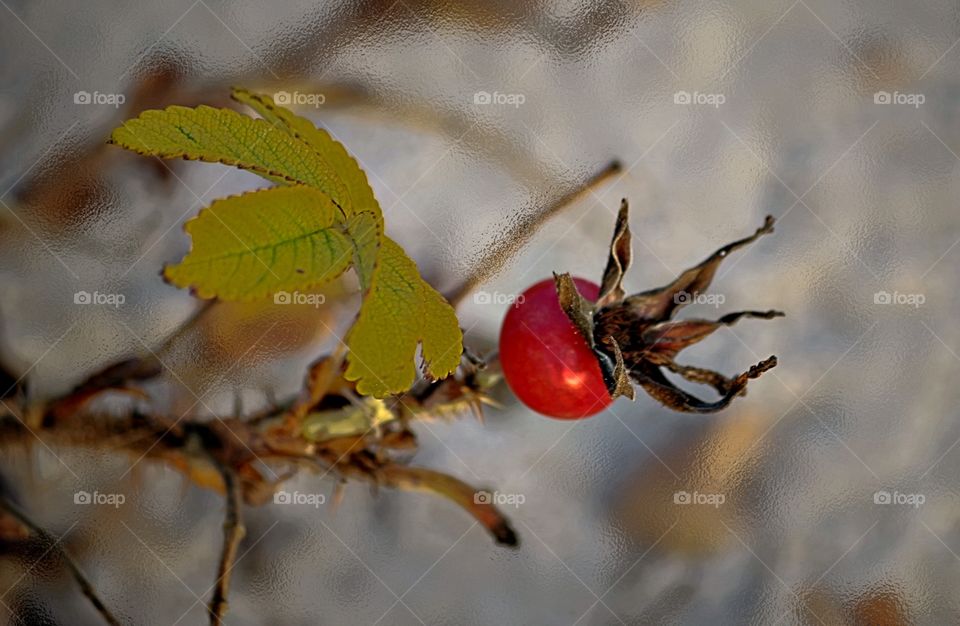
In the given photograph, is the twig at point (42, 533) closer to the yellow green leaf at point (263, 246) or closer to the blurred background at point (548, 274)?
the blurred background at point (548, 274)

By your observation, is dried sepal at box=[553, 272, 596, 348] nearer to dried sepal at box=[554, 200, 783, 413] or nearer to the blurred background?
dried sepal at box=[554, 200, 783, 413]

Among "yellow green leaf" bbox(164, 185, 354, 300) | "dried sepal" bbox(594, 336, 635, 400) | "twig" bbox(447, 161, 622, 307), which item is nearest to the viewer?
"yellow green leaf" bbox(164, 185, 354, 300)

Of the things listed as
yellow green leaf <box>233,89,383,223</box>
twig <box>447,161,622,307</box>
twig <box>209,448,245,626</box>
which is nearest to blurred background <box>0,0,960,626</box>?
twig <box>447,161,622,307</box>

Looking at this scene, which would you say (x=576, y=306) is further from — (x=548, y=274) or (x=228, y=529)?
(x=228, y=529)

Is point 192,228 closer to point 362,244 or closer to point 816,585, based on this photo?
point 362,244

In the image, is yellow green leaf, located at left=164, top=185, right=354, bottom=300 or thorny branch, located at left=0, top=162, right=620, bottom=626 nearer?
yellow green leaf, located at left=164, top=185, right=354, bottom=300

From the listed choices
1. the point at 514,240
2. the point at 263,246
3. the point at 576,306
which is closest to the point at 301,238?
the point at 263,246
